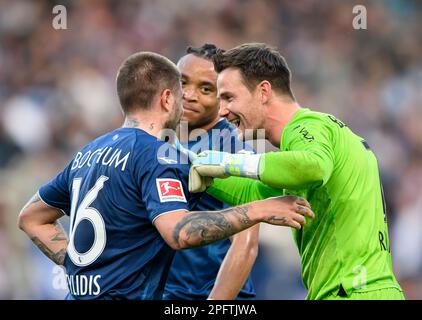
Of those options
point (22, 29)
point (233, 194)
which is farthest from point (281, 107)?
point (22, 29)

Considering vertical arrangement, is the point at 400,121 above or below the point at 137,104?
below

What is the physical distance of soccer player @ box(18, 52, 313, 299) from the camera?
4703mm

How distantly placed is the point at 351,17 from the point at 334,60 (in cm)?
102

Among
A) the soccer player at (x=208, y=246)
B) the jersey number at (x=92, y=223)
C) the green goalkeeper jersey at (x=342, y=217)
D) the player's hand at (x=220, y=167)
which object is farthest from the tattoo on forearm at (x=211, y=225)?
the soccer player at (x=208, y=246)

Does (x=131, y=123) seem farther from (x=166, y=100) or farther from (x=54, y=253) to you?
(x=54, y=253)

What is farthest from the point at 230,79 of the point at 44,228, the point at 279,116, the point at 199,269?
the point at 199,269

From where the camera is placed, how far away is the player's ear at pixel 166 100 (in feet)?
17.0

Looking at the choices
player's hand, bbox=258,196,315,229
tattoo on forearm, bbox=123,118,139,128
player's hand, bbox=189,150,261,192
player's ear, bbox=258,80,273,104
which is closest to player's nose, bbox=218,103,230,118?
player's ear, bbox=258,80,273,104

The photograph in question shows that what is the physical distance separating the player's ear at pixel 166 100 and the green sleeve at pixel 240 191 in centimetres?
63

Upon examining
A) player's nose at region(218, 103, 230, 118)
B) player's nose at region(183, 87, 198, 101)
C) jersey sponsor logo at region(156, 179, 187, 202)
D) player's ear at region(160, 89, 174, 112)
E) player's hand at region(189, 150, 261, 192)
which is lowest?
jersey sponsor logo at region(156, 179, 187, 202)

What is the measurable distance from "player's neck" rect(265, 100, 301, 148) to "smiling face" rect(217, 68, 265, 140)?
0.05 metres

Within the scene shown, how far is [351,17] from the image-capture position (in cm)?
1357

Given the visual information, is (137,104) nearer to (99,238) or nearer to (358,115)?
(99,238)

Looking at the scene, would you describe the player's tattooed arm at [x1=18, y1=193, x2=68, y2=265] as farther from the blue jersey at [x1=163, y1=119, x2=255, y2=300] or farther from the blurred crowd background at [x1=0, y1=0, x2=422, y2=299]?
the blurred crowd background at [x1=0, y1=0, x2=422, y2=299]
